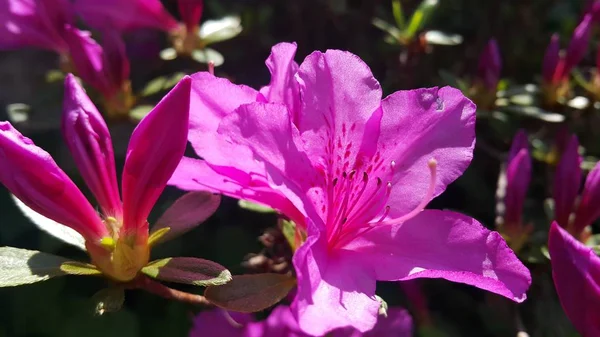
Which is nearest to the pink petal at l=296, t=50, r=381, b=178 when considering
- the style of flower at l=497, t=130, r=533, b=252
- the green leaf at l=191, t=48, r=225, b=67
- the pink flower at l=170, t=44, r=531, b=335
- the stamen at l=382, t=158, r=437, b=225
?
the pink flower at l=170, t=44, r=531, b=335

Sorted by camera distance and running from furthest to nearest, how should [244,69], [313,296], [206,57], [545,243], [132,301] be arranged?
[244,69] → [132,301] → [206,57] → [545,243] → [313,296]

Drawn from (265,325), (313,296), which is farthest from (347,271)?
(265,325)

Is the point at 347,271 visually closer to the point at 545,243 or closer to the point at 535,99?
the point at 545,243

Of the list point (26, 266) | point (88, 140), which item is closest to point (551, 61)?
point (88, 140)

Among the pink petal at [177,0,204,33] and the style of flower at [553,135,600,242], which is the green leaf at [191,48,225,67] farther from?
the style of flower at [553,135,600,242]

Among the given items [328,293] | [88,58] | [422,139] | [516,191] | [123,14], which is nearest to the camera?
[328,293]

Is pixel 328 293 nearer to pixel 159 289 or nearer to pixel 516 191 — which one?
pixel 159 289
